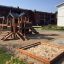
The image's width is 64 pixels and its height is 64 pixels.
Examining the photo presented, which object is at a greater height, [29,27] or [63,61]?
[29,27]

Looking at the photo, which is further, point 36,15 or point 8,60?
point 36,15

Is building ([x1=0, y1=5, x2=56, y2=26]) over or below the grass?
over

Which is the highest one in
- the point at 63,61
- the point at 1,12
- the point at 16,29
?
the point at 1,12

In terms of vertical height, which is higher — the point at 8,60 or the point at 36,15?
the point at 36,15

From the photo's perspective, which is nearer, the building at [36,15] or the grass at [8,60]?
the grass at [8,60]

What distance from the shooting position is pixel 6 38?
40.8ft

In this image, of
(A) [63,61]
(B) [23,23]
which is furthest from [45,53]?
(B) [23,23]

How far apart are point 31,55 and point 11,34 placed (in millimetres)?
6455

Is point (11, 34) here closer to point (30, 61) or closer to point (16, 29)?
point (16, 29)

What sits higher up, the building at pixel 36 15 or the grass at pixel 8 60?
the building at pixel 36 15

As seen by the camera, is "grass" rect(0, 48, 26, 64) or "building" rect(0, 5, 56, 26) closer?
"grass" rect(0, 48, 26, 64)

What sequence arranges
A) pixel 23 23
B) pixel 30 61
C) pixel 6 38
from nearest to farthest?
pixel 30 61, pixel 6 38, pixel 23 23

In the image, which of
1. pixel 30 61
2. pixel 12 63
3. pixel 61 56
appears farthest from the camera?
pixel 61 56

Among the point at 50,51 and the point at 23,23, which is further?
the point at 23,23
